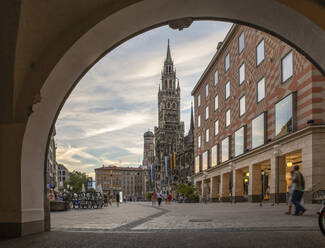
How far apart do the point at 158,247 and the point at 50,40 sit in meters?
4.78

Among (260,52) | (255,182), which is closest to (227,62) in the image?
(260,52)

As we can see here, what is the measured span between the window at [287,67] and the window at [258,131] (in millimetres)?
4368

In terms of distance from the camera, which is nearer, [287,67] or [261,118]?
[287,67]

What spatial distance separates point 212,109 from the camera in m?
49.5

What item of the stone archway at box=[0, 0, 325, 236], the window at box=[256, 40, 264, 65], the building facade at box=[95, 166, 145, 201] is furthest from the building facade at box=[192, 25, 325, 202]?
the building facade at box=[95, 166, 145, 201]

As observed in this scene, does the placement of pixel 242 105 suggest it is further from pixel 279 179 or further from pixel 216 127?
pixel 279 179

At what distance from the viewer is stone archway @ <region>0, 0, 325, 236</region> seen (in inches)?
309

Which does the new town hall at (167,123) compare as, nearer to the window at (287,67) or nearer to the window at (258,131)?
the window at (258,131)

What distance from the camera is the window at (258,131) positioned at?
3044 cm

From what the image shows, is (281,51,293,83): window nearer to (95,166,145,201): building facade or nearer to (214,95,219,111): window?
(214,95,219,111): window

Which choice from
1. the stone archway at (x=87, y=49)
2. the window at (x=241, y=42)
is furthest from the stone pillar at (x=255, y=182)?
the stone archway at (x=87, y=49)

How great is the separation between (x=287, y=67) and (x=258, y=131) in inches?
271

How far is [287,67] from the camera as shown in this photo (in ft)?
86.1

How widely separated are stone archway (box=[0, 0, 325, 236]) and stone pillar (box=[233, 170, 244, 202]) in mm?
30214
